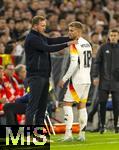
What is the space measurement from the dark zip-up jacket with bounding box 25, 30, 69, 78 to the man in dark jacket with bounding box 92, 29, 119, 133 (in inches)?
125

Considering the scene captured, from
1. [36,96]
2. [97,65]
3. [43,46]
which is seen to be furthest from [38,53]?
[97,65]

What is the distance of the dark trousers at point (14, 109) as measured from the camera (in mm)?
19031

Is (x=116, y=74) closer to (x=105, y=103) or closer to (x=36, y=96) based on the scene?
(x=105, y=103)

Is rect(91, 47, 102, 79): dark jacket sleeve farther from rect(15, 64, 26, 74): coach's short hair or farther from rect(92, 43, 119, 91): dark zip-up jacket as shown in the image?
rect(15, 64, 26, 74): coach's short hair

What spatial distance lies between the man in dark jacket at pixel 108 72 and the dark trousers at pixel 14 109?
1782mm

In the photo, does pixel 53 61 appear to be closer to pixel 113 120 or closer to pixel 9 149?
pixel 113 120

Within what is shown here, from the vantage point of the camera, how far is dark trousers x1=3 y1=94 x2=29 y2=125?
19031mm

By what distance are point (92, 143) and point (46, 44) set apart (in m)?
2.13

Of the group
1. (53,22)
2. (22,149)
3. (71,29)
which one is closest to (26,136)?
(22,149)

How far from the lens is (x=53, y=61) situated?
71.8 feet

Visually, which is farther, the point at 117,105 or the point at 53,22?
the point at 53,22

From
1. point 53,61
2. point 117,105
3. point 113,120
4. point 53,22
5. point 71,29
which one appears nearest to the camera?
point 71,29

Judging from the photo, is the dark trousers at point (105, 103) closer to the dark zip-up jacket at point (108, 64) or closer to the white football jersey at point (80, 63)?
the dark zip-up jacket at point (108, 64)

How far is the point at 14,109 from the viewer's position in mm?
19141
